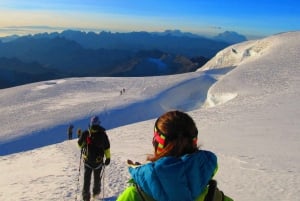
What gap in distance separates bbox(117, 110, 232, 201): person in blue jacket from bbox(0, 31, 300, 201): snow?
7677mm

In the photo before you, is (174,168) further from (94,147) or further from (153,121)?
(153,121)

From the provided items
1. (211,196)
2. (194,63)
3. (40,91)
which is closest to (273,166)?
(211,196)

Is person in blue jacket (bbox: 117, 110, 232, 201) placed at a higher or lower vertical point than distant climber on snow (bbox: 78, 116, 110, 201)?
higher

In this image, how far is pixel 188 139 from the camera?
109 inches

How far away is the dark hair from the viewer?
2.73m

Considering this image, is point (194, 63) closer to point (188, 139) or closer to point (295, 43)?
point (295, 43)

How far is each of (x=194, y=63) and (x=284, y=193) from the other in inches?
7379

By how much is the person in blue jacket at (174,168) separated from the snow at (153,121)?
7677mm

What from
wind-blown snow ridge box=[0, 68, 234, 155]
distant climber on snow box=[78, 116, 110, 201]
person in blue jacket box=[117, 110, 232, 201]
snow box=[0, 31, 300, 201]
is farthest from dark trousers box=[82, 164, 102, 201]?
wind-blown snow ridge box=[0, 68, 234, 155]

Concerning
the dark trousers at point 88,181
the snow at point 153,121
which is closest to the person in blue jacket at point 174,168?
the dark trousers at point 88,181

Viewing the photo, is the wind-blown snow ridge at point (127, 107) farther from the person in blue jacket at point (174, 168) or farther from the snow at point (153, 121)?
the person in blue jacket at point (174, 168)

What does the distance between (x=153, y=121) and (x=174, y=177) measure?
22.0 meters

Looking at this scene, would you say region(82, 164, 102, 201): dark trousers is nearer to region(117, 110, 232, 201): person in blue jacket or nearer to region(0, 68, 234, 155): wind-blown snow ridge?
region(117, 110, 232, 201): person in blue jacket

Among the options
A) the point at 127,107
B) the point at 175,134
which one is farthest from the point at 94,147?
the point at 127,107
